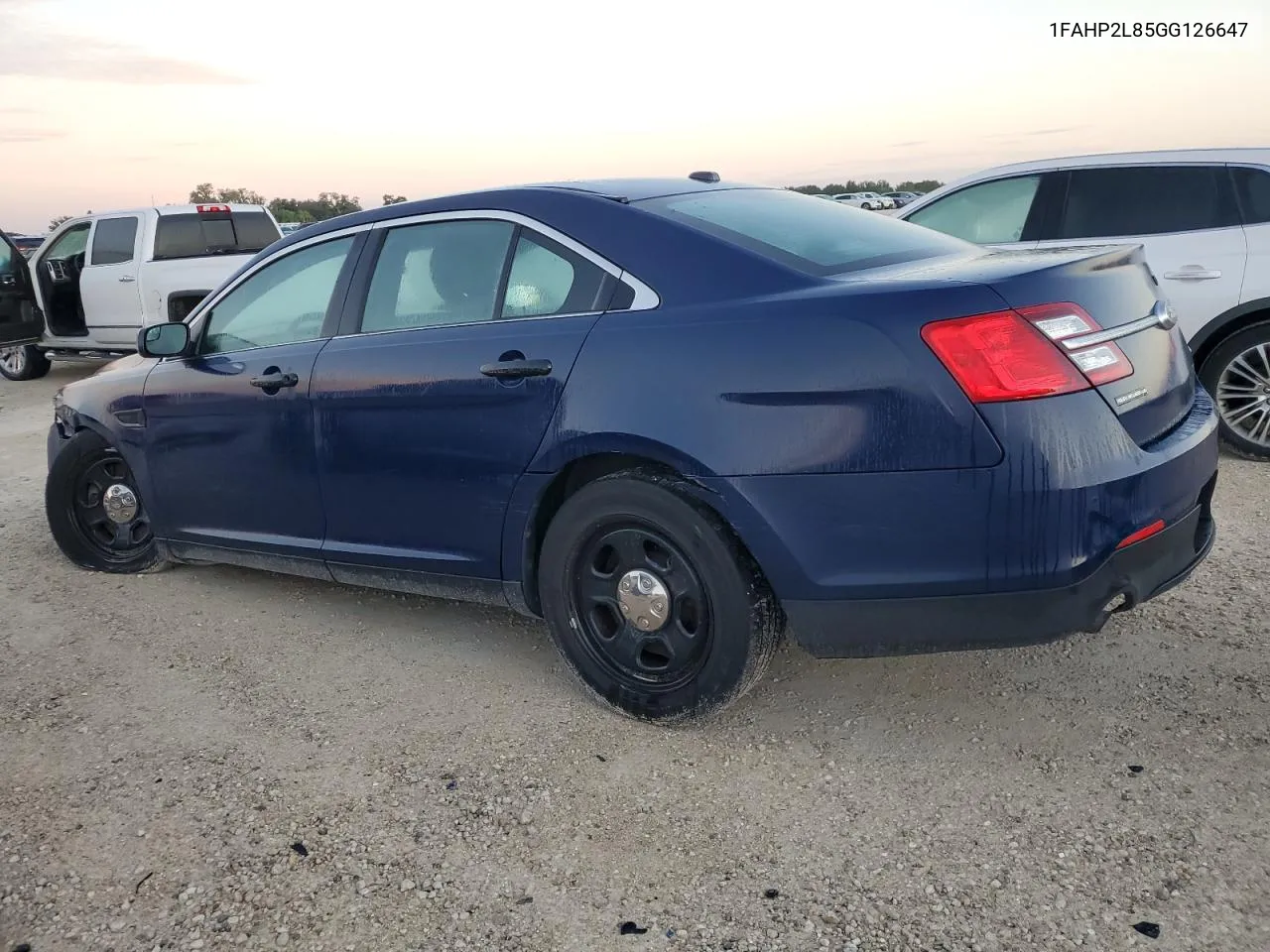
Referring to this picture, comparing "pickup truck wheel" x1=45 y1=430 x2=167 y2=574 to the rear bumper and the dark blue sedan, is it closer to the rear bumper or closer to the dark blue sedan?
the dark blue sedan

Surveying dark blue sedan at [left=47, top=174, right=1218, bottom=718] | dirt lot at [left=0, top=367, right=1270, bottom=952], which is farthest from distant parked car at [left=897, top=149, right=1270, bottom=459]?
dark blue sedan at [left=47, top=174, right=1218, bottom=718]

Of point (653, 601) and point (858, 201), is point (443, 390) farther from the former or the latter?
point (858, 201)

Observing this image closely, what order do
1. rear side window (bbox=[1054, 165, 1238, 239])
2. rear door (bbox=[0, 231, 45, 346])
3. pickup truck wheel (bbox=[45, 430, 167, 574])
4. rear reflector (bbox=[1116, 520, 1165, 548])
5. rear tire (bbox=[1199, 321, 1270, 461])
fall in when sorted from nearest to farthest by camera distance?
rear reflector (bbox=[1116, 520, 1165, 548]) → pickup truck wheel (bbox=[45, 430, 167, 574]) → rear tire (bbox=[1199, 321, 1270, 461]) → rear side window (bbox=[1054, 165, 1238, 239]) → rear door (bbox=[0, 231, 45, 346])

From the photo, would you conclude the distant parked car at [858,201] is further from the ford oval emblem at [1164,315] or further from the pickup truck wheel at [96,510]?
the pickup truck wheel at [96,510]

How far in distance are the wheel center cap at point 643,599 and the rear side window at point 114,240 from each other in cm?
996

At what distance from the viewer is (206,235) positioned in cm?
1159

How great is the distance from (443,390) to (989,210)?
15.5ft

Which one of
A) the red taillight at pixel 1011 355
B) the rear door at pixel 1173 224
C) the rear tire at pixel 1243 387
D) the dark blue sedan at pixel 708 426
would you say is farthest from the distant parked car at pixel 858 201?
the rear tire at pixel 1243 387

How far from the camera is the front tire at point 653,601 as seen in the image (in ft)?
10.0

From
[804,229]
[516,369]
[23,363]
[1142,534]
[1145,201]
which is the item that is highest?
[804,229]

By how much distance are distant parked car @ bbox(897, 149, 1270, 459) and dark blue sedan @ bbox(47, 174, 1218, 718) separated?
3257 millimetres

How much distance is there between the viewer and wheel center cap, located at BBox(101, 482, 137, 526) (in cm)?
509

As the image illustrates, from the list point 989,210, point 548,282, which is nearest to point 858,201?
point 989,210

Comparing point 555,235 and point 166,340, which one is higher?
point 555,235
